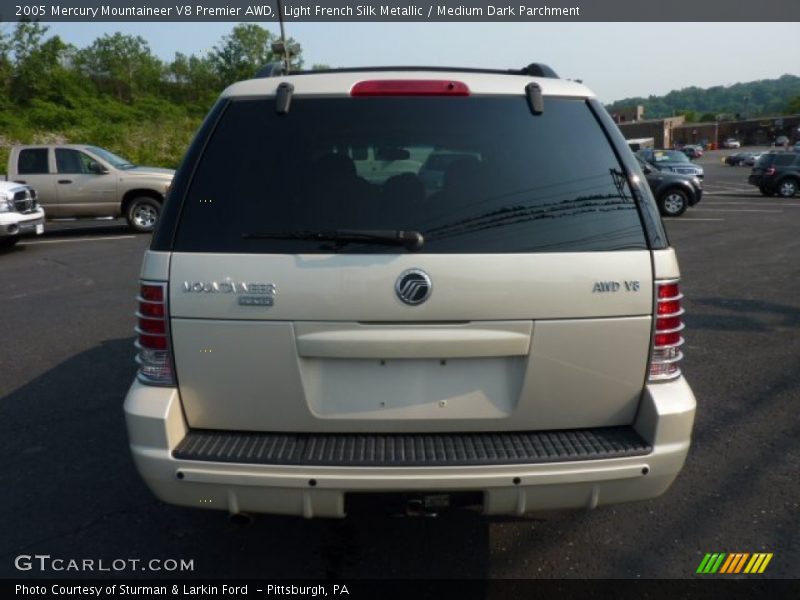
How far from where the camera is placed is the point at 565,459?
2414mm

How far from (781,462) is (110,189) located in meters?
14.4

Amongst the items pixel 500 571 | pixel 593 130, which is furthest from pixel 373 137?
pixel 500 571

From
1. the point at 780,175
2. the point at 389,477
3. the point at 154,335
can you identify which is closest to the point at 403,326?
the point at 389,477

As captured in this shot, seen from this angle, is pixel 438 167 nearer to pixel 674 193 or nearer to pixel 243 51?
pixel 674 193

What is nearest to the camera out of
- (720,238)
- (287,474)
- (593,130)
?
(287,474)

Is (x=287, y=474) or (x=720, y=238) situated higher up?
(x=287, y=474)

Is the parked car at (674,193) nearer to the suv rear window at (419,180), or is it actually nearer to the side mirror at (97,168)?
the side mirror at (97,168)

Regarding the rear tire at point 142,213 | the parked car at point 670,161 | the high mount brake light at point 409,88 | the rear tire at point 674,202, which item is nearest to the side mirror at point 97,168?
the rear tire at point 142,213

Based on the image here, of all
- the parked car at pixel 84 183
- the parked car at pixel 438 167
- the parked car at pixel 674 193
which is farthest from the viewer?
the parked car at pixel 674 193

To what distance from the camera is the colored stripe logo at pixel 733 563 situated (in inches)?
116

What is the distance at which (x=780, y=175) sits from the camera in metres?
24.6

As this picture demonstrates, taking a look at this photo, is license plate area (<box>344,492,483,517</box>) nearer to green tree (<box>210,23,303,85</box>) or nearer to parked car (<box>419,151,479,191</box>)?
parked car (<box>419,151,479,191</box>)

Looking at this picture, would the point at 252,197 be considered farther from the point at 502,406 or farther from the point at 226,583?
the point at 226,583

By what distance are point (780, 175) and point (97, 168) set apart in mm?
22286
